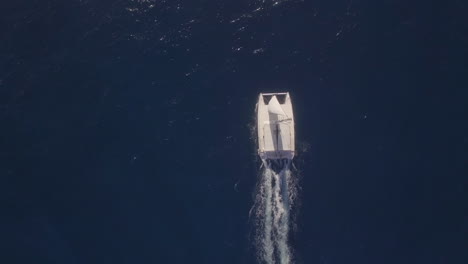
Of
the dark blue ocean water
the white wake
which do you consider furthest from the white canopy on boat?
the white wake

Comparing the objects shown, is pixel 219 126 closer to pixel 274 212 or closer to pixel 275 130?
pixel 275 130

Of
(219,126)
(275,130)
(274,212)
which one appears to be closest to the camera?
(274,212)

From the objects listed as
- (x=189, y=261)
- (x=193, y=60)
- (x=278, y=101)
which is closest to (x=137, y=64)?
(x=193, y=60)

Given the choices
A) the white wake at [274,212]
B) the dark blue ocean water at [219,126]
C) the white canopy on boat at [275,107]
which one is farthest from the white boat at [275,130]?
the dark blue ocean water at [219,126]

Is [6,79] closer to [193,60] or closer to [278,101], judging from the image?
[193,60]

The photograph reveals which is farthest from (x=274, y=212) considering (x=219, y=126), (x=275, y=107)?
(x=219, y=126)

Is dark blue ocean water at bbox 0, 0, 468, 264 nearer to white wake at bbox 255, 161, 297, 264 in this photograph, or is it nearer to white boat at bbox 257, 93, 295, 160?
white wake at bbox 255, 161, 297, 264

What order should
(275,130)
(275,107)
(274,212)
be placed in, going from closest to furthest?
(274,212), (275,107), (275,130)
